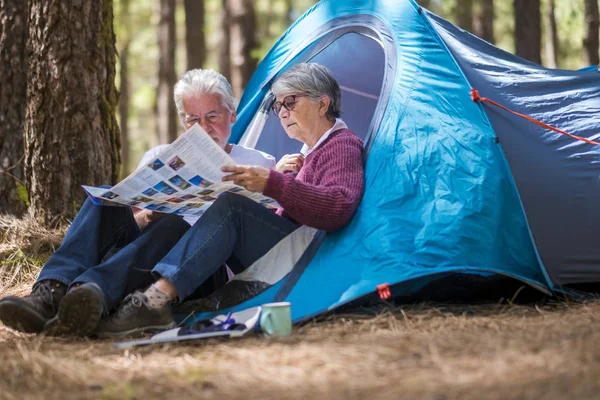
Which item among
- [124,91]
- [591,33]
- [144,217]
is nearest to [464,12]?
[591,33]

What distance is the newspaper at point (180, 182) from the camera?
8.67ft

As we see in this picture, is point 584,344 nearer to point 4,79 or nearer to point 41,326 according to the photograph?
point 41,326

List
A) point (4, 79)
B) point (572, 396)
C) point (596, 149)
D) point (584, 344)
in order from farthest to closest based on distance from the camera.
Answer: point (4, 79) → point (596, 149) → point (584, 344) → point (572, 396)

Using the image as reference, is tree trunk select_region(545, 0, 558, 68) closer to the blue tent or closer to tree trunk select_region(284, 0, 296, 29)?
the blue tent

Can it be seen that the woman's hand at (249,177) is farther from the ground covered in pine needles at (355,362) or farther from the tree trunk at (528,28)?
the tree trunk at (528,28)

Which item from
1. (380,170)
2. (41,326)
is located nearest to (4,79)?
(41,326)

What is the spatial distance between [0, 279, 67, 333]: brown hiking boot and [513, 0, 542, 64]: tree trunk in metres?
5.98

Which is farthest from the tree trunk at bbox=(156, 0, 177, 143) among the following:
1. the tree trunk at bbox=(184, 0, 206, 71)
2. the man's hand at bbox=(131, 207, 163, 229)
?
the man's hand at bbox=(131, 207, 163, 229)

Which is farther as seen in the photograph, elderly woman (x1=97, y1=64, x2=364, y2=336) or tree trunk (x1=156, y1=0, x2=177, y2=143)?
tree trunk (x1=156, y1=0, x2=177, y2=143)

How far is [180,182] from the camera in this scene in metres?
2.80

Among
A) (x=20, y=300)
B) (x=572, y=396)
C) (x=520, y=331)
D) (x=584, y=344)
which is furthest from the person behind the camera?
(x=20, y=300)

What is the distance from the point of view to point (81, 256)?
2.97 m

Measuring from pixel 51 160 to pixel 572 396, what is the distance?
3.11m

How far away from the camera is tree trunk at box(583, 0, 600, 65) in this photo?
7289mm
